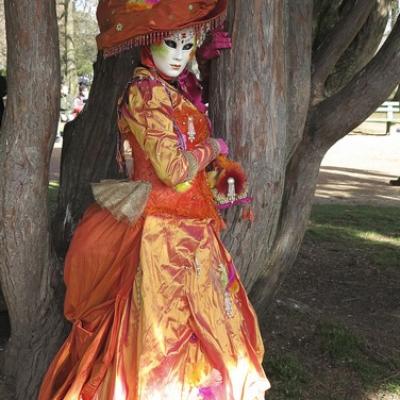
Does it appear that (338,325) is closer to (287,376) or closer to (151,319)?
(287,376)

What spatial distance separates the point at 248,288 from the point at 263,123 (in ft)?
2.81

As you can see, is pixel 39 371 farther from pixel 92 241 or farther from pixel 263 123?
pixel 263 123

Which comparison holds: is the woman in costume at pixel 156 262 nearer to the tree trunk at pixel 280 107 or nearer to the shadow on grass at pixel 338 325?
the tree trunk at pixel 280 107

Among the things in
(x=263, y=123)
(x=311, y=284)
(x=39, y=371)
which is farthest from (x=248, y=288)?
(x=311, y=284)

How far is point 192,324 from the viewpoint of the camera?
8.17 ft

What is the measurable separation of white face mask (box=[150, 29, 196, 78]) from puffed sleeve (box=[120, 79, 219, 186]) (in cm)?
10

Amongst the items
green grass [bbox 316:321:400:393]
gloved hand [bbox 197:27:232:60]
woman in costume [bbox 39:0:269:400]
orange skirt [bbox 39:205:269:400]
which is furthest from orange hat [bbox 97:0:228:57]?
green grass [bbox 316:321:400:393]

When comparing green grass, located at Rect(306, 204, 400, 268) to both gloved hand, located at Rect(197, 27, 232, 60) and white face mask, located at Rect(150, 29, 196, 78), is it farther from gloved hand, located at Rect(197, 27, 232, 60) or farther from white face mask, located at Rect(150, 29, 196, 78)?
white face mask, located at Rect(150, 29, 196, 78)

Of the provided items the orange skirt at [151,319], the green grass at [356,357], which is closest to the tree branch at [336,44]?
the green grass at [356,357]

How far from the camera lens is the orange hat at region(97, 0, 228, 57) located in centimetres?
241

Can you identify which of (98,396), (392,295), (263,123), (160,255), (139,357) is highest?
(263,123)

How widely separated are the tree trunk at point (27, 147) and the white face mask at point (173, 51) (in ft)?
1.79

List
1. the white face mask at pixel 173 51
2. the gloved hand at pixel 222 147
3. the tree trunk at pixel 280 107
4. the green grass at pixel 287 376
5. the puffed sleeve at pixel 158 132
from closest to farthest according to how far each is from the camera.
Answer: the puffed sleeve at pixel 158 132, the white face mask at pixel 173 51, the gloved hand at pixel 222 147, the tree trunk at pixel 280 107, the green grass at pixel 287 376

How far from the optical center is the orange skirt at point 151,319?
2410 millimetres
